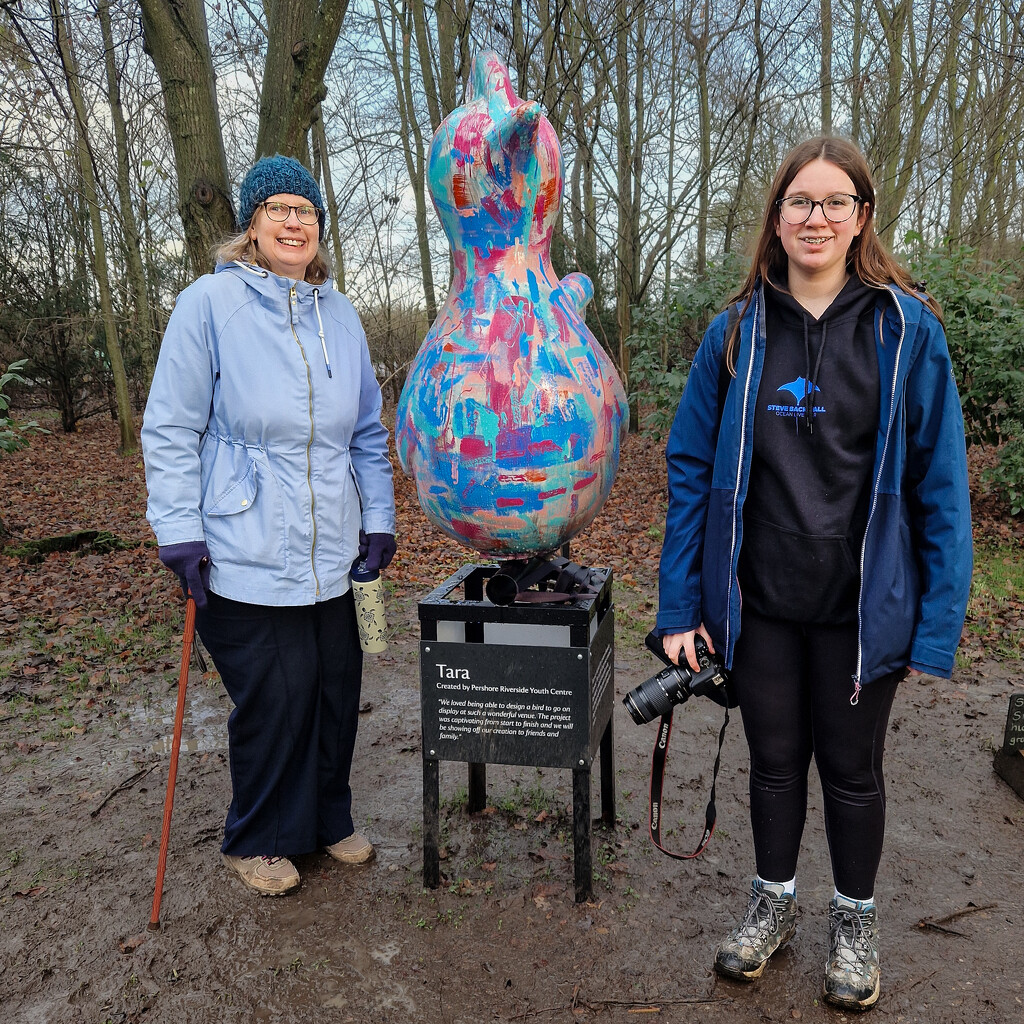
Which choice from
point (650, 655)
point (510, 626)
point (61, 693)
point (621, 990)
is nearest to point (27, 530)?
point (61, 693)

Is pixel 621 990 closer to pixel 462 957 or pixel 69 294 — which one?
pixel 462 957

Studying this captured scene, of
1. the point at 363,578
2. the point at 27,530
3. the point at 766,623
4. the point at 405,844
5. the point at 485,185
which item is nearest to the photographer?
the point at 766,623

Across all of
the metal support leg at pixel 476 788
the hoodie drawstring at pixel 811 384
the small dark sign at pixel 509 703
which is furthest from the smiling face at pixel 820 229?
the metal support leg at pixel 476 788

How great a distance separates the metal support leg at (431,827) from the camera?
105 inches

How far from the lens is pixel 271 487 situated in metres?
2.41

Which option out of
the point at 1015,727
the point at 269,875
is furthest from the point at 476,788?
the point at 1015,727

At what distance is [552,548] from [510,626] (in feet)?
0.93

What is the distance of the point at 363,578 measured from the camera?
267cm

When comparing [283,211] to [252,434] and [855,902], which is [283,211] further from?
[855,902]

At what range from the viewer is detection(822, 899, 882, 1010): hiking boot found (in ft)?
6.99

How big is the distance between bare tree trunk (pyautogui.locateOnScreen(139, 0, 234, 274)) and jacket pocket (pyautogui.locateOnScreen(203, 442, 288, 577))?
258 centimetres

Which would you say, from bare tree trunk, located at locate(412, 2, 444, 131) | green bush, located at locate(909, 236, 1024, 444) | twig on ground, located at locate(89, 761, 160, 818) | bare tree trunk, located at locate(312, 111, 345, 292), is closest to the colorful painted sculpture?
twig on ground, located at locate(89, 761, 160, 818)

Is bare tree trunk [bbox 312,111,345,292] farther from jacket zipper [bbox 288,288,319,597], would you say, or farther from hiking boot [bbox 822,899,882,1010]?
hiking boot [bbox 822,899,882,1010]

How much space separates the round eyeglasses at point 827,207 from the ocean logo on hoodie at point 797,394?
36cm
